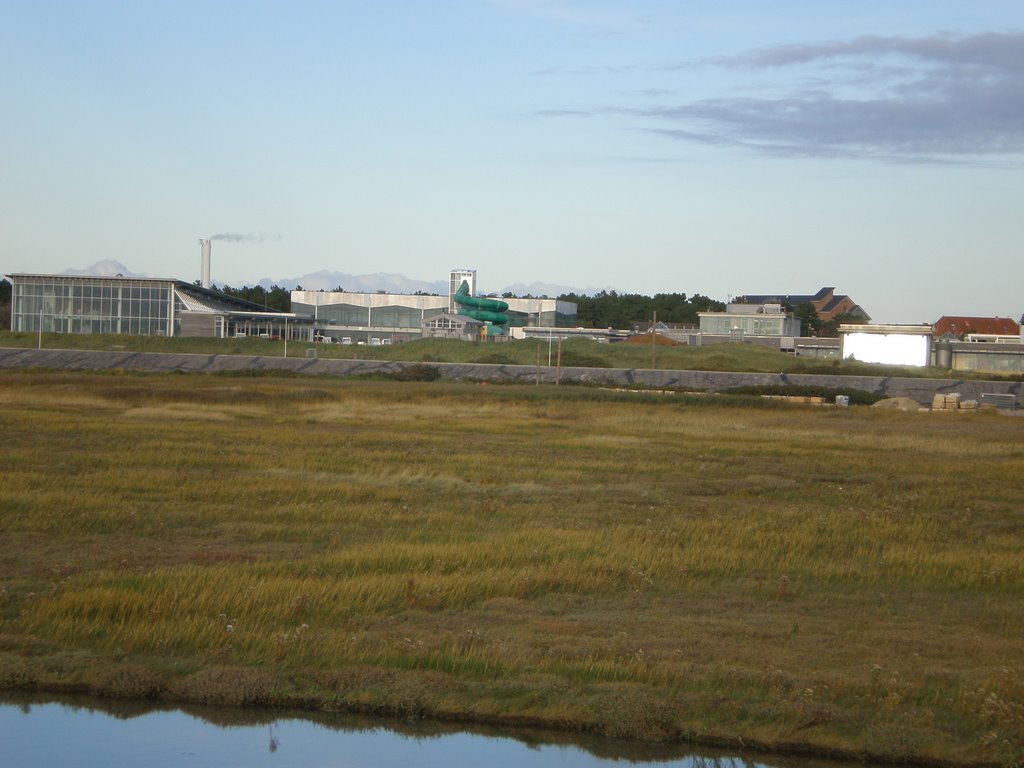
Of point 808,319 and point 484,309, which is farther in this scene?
point 808,319

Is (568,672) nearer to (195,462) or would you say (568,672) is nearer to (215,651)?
(215,651)

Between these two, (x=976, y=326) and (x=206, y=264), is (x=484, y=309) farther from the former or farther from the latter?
(x=976, y=326)

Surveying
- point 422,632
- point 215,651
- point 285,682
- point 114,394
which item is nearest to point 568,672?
Result: point 422,632

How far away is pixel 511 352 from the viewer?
292 ft

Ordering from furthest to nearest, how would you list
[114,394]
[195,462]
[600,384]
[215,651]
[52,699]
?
[600,384], [114,394], [195,462], [215,651], [52,699]

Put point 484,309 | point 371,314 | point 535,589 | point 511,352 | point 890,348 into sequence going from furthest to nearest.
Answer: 1. point 371,314
2. point 484,309
3. point 511,352
4. point 890,348
5. point 535,589

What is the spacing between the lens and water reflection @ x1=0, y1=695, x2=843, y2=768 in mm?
8945

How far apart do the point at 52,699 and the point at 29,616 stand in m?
1.89

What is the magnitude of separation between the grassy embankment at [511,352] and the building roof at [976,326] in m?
68.5

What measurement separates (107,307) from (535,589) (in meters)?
90.8

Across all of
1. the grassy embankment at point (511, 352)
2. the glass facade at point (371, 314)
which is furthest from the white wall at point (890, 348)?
the glass facade at point (371, 314)

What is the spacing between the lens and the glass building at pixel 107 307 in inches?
3782

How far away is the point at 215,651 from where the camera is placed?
11.1 meters

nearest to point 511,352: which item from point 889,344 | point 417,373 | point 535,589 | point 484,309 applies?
point 417,373
